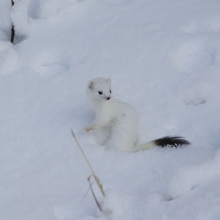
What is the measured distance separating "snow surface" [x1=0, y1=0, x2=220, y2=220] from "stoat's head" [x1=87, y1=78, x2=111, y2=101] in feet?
0.99

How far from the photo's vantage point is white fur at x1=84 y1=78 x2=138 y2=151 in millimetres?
1873

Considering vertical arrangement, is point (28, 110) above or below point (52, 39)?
below

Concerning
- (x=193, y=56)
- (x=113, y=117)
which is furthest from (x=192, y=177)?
(x=193, y=56)

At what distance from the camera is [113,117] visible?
196 cm

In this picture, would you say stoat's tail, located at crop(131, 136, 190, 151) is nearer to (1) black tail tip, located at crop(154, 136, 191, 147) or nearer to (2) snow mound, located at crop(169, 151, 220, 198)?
(1) black tail tip, located at crop(154, 136, 191, 147)

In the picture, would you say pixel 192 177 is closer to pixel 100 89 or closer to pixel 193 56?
pixel 100 89

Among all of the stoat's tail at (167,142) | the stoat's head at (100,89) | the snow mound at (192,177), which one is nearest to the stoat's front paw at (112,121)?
the stoat's head at (100,89)

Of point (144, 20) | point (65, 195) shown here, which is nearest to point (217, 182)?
point (65, 195)

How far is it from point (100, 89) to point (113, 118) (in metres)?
0.23

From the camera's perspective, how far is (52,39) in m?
2.82

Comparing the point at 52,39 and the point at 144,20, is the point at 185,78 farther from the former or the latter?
the point at 52,39

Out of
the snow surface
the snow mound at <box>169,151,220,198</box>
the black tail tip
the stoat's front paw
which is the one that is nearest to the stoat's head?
the stoat's front paw

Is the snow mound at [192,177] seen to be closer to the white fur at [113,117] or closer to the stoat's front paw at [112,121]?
the white fur at [113,117]

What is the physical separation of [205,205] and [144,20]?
209 centimetres
